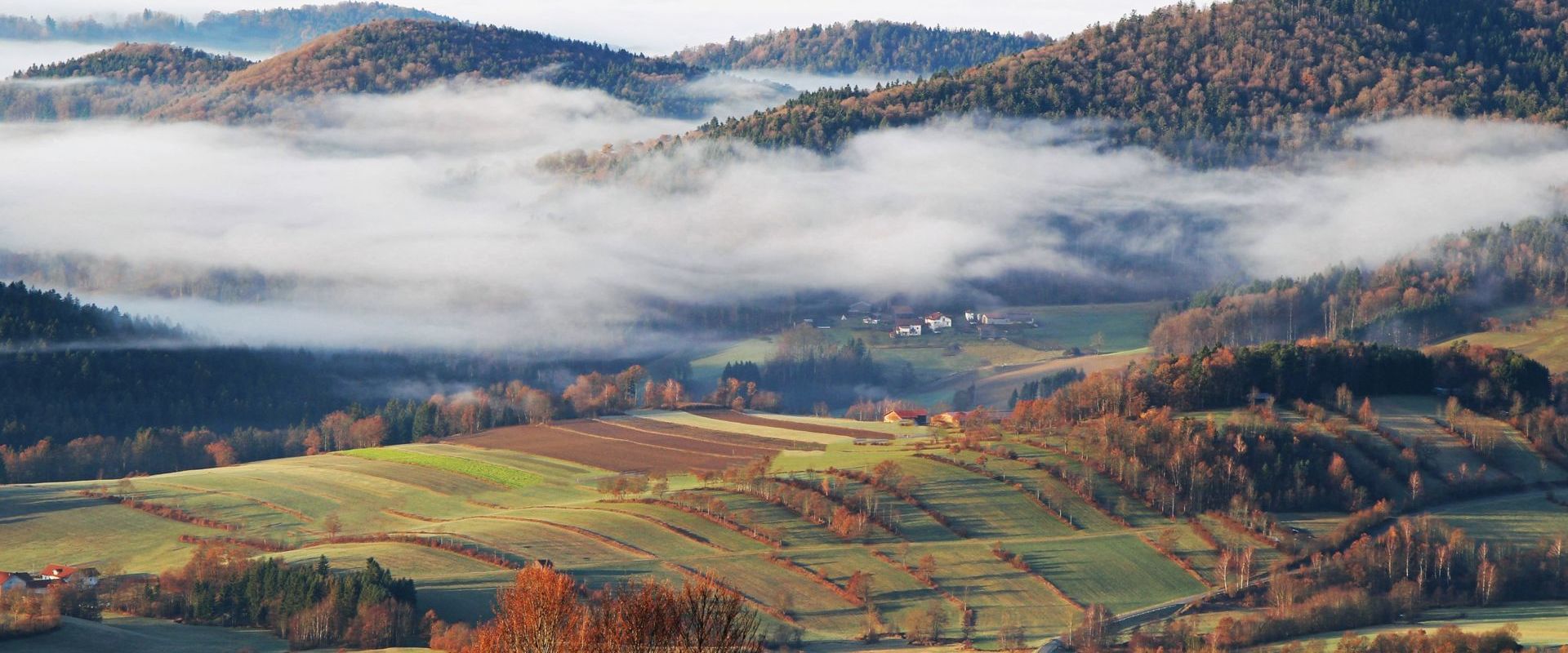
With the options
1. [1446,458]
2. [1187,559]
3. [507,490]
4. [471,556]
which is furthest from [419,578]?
[1446,458]

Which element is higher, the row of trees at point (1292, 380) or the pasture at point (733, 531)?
the row of trees at point (1292, 380)

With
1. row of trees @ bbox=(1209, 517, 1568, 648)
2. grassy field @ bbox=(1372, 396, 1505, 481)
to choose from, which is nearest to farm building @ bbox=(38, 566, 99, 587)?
row of trees @ bbox=(1209, 517, 1568, 648)

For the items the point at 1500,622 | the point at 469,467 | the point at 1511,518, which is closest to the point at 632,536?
the point at 469,467

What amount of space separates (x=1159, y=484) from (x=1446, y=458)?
2736 cm

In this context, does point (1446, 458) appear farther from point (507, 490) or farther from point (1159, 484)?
point (507, 490)

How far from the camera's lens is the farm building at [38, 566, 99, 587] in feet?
445

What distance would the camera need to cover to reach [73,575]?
454ft

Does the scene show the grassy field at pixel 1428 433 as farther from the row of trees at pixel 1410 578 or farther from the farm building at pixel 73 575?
the farm building at pixel 73 575

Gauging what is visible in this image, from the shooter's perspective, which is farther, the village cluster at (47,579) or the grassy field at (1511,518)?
the grassy field at (1511,518)

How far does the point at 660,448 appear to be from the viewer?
194 m

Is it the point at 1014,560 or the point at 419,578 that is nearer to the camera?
the point at 419,578

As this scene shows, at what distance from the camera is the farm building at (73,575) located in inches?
5340

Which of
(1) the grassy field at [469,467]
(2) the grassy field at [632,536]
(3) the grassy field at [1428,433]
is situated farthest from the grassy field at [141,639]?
(3) the grassy field at [1428,433]

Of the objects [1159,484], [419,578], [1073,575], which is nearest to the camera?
[419,578]
